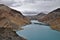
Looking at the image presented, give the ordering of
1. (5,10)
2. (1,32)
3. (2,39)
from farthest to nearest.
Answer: (5,10)
(1,32)
(2,39)

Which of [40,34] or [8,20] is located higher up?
[40,34]

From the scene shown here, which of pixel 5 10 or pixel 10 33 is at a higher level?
pixel 10 33

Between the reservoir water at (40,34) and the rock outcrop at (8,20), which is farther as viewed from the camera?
the rock outcrop at (8,20)

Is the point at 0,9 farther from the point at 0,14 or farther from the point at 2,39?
the point at 2,39

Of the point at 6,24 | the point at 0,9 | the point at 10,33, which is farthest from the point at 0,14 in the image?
the point at 10,33

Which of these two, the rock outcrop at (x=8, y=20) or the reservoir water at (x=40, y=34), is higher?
the reservoir water at (x=40, y=34)

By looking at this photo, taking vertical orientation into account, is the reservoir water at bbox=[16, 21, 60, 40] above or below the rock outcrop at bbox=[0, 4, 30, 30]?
above

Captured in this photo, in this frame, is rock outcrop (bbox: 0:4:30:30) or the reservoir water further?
rock outcrop (bbox: 0:4:30:30)

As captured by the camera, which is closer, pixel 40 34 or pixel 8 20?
pixel 40 34

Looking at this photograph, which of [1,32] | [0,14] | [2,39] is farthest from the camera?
[0,14]

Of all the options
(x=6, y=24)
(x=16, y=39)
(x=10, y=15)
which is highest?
(x=16, y=39)

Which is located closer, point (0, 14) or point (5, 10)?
point (0, 14)
